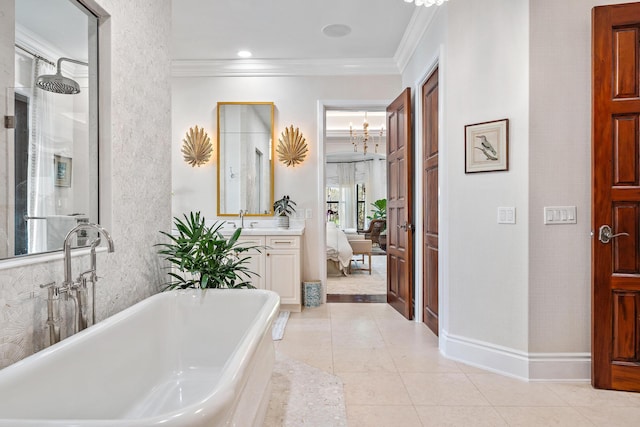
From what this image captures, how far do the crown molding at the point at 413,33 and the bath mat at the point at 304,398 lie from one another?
293cm

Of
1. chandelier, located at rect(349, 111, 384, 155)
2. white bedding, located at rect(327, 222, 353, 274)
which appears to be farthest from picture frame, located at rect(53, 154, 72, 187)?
chandelier, located at rect(349, 111, 384, 155)

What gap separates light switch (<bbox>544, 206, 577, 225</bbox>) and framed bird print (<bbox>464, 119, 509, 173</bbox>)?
382 millimetres

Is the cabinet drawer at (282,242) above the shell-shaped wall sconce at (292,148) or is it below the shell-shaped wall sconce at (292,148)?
below

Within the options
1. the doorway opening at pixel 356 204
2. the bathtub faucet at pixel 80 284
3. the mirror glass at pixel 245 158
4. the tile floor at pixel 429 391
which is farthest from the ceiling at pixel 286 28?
the tile floor at pixel 429 391

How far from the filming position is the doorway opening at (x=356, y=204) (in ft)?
18.1

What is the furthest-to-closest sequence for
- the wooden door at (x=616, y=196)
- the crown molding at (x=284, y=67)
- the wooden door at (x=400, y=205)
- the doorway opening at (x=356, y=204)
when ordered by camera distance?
the doorway opening at (x=356, y=204)
the crown molding at (x=284, y=67)
the wooden door at (x=400, y=205)
the wooden door at (x=616, y=196)

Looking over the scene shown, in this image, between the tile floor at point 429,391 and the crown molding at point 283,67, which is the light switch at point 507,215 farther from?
the crown molding at point 283,67

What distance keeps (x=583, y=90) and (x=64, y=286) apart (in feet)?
9.99

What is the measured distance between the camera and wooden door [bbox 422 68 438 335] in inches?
129

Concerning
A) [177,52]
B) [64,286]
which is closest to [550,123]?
[64,286]

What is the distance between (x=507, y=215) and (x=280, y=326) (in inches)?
85.9

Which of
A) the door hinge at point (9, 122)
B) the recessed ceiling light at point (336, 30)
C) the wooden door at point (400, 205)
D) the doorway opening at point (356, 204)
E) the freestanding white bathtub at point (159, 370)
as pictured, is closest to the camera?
the freestanding white bathtub at point (159, 370)

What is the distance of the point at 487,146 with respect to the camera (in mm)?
2621

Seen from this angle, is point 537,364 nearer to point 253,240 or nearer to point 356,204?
point 253,240
